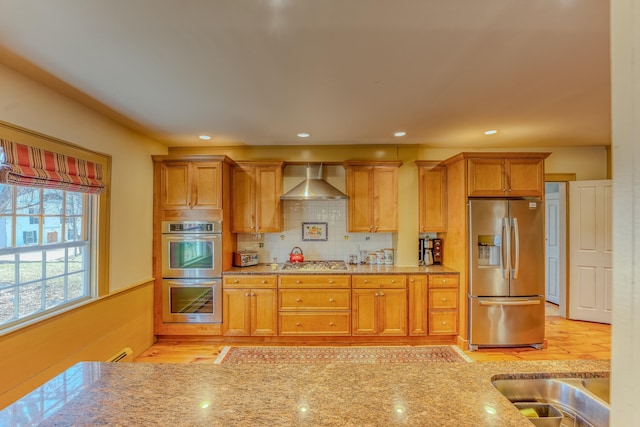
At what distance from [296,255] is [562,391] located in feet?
10.4

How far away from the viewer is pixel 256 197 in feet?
12.8

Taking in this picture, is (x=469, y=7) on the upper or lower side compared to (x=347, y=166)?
upper

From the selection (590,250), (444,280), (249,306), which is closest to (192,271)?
(249,306)

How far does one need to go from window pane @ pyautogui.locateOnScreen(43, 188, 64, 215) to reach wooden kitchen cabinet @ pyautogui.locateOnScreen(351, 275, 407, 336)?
2930mm

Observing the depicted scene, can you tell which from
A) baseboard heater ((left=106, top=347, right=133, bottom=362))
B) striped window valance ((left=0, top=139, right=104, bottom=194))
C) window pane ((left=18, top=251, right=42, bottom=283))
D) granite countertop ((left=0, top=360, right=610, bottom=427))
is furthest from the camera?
baseboard heater ((left=106, top=347, right=133, bottom=362))

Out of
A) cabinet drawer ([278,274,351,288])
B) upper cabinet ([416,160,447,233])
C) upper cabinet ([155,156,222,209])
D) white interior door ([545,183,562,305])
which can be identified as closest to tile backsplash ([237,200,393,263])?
cabinet drawer ([278,274,351,288])

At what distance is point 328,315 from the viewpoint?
353 centimetres

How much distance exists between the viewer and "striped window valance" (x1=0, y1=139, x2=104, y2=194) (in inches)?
75.6

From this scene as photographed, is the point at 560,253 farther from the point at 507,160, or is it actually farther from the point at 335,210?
the point at 335,210

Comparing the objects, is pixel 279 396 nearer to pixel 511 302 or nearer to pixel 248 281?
pixel 248 281

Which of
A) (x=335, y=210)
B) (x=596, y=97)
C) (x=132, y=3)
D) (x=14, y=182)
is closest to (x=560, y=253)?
(x=596, y=97)

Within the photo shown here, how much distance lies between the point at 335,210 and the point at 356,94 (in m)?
2.02

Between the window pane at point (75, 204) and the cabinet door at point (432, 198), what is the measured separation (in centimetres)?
375

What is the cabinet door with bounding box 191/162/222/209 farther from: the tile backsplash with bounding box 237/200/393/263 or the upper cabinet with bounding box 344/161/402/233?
the upper cabinet with bounding box 344/161/402/233
